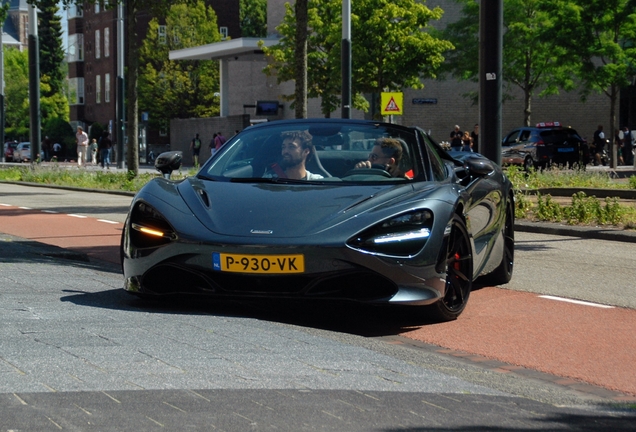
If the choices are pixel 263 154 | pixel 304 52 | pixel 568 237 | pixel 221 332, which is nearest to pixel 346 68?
pixel 304 52

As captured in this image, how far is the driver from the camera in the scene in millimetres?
7230

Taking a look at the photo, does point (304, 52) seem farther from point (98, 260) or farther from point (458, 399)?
point (458, 399)

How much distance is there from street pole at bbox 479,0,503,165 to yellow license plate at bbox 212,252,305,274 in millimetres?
9497

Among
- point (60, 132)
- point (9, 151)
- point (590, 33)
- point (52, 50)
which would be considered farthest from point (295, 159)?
point (52, 50)

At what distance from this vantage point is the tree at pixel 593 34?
35125mm

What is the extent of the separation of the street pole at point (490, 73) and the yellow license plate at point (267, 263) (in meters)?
9.50

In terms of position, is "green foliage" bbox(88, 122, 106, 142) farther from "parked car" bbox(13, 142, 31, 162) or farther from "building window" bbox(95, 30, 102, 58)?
"parked car" bbox(13, 142, 31, 162)

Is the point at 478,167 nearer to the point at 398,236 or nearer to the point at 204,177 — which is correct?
the point at 398,236

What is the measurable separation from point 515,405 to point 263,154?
11.6 ft

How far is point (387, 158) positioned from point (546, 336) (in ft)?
5.28

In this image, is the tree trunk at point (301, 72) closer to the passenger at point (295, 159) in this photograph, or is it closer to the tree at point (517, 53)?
the passenger at point (295, 159)

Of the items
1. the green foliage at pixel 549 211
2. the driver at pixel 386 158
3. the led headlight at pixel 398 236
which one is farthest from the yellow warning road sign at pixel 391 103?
the led headlight at pixel 398 236

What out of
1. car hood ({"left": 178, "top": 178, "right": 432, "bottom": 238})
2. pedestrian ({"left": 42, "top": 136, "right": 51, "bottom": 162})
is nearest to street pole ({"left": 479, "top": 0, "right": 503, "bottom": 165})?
car hood ({"left": 178, "top": 178, "right": 432, "bottom": 238})

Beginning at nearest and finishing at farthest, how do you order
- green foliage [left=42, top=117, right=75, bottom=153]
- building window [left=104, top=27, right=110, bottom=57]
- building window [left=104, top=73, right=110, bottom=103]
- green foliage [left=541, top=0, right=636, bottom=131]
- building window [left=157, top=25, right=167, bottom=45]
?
green foliage [left=541, top=0, right=636, bottom=131] → building window [left=157, top=25, right=167, bottom=45] → building window [left=104, top=27, right=110, bottom=57] → building window [left=104, top=73, right=110, bottom=103] → green foliage [left=42, top=117, right=75, bottom=153]
